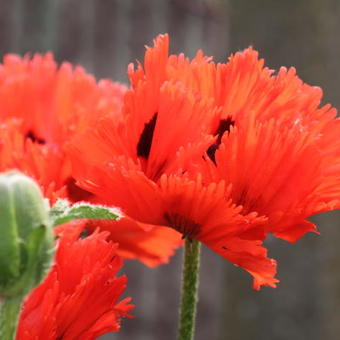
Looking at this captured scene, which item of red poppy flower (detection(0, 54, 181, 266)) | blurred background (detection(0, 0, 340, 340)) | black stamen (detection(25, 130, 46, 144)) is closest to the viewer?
red poppy flower (detection(0, 54, 181, 266))

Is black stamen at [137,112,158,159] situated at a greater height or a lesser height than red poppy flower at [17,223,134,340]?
greater

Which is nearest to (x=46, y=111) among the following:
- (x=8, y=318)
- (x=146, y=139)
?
(x=146, y=139)

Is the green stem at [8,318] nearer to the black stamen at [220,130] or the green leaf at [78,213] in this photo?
the green leaf at [78,213]

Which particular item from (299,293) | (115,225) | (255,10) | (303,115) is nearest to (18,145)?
(115,225)

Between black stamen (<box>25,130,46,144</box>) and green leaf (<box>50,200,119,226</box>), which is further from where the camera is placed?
black stamen (<box>25,130,46,144</box>)

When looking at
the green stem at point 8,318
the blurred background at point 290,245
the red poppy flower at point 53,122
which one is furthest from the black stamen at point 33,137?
the blurred background at point 290,245

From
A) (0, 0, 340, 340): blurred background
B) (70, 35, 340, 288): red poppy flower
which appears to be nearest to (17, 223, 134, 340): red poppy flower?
(70, 35, 340, 288): red poppy flower

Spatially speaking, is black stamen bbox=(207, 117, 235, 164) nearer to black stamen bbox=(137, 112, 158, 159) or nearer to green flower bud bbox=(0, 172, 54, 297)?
black stamen bbox=(137, 112, 158, 159)

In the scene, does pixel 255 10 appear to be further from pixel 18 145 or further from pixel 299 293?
pixel 18 145
